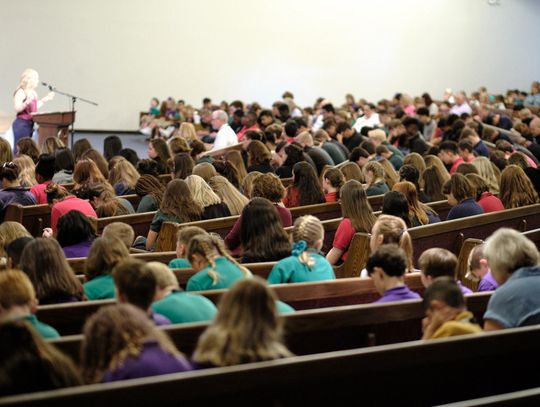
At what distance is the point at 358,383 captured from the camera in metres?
3.46

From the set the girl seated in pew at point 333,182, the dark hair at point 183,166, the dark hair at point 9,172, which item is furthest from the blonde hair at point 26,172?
the girl seated in pew at point 333,182

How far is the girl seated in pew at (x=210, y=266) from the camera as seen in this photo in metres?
4.77

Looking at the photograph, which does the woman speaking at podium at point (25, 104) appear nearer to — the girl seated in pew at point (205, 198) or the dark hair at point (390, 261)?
the girl seated in pew at point (205, 198)

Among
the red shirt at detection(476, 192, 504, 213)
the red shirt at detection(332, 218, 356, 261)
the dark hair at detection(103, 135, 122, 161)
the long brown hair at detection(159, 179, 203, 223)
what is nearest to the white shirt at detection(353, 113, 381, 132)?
the dark hair at detection(103, 135, 122, 161)

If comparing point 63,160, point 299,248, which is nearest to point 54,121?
point 63,160

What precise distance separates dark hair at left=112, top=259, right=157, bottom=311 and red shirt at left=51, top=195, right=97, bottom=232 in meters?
3.39

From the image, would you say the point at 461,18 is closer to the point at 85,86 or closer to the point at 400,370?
the point at 85,86

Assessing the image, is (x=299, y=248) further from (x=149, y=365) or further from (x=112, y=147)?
(x=112, y=147)

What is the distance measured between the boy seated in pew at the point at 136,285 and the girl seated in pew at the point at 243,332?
0.49 metres

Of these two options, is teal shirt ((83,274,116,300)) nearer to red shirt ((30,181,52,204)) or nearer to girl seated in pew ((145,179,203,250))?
girl seated in pew ((145,179,203,250))

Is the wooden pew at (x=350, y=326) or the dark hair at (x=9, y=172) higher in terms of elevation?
the dark hair at (x=9, y=172)

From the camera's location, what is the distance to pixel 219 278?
4.79 metres

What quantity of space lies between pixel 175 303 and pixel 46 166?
4584 millimetres

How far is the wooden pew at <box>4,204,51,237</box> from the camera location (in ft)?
25.1
